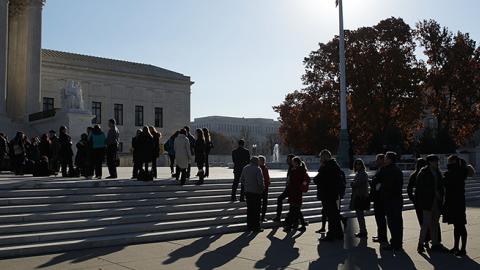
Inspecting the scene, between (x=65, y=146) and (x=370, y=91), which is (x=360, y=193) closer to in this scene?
(x=65, y=146)

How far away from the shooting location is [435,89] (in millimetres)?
44531

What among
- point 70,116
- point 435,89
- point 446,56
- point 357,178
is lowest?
point 357,178

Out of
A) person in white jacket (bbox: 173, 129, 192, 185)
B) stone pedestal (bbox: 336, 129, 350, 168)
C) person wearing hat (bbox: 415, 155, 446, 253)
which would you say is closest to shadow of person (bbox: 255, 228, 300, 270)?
person wearing hat (bbox: 415, 155, 446, 253)

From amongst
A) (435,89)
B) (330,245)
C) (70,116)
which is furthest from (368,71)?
(330,245)

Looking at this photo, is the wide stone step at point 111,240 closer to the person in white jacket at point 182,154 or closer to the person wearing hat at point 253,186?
the person wearing hat at point 253,186

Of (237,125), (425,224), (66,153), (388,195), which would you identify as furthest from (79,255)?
(237,125)

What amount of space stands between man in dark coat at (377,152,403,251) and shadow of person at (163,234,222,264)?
3.57m

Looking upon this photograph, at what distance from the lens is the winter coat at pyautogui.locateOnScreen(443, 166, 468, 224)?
9.73m

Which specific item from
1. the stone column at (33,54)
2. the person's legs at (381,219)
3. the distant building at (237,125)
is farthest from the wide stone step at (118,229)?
the distant building at (237,125)

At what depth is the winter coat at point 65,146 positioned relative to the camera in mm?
16797

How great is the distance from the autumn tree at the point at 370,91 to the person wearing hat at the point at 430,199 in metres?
32.2

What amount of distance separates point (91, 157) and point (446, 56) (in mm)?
36781

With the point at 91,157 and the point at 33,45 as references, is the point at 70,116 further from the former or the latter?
the point at 91,157

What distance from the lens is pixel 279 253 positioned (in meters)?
9.88
